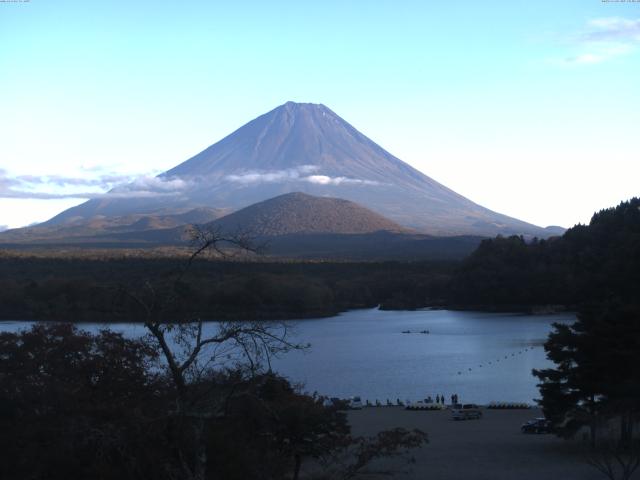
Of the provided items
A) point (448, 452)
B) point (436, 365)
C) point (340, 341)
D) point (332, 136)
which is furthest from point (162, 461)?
point (332, 136)

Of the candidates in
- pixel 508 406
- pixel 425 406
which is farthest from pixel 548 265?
pixel 425 406

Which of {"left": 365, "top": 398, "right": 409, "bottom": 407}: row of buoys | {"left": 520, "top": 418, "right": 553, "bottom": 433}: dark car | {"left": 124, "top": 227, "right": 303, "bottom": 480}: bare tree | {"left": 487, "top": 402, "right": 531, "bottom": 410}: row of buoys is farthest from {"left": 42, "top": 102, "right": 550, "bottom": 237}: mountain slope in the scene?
{"left": 124, "top": 227, "right": 303, "bottom": 480}: bare tree

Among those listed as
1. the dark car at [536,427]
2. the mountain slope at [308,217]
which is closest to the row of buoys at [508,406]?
the dark car at [536,427]

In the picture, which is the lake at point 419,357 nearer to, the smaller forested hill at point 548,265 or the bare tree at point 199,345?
the smaller forested hill at point 548,265

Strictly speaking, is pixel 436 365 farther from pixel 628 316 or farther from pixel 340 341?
pixel 628 316

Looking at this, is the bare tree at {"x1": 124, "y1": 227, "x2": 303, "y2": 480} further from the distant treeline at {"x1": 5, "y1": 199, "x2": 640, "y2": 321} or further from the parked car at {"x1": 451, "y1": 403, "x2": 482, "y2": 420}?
the distant treeline at {"x1": 5, "y1": 199, "x2": 640, "y2": 321}
